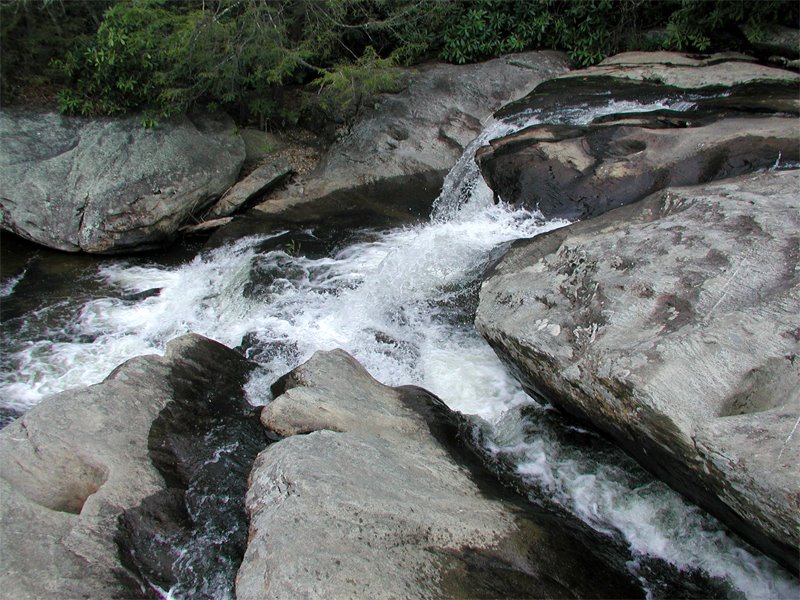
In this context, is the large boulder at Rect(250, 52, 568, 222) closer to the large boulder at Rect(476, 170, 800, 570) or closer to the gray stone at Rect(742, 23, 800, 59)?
the gray stone at Rect(742, 23, 800, 59)

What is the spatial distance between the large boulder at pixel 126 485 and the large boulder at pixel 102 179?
4504 millimetres

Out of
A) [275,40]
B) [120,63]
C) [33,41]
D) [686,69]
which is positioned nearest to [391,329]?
[275,40]

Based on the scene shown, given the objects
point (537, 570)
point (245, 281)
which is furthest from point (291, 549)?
Answer: point (245, 281)

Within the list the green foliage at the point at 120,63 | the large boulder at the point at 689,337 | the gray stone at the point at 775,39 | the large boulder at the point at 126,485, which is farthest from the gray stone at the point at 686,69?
the large boulder at the point at 126,485

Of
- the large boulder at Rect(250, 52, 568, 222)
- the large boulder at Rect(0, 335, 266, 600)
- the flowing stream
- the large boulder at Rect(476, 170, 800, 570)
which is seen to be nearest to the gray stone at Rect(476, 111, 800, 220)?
the flowing stream

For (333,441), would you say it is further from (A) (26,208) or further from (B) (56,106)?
(B) (56,106)

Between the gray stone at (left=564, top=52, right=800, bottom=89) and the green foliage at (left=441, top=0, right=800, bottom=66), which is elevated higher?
the green foliage at (left=441, top=0, right=800, bottom=66)

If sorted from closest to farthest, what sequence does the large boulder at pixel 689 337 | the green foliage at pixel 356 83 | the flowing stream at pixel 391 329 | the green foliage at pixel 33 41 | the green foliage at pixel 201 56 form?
the large boulder at pixel 689 337
the flowing stream at pixel 391 329
the green foliage at pixel 201 56
the green foliage at pixel 33 41
the green foliage at pixel 356 83

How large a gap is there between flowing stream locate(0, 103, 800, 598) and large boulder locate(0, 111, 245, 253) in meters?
0.47

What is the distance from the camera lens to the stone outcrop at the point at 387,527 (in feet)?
10.0

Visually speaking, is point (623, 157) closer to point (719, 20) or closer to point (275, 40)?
point (719, 20)

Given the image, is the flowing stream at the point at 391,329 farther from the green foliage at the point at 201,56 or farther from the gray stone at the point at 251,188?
the green foliage at the point at 201,56

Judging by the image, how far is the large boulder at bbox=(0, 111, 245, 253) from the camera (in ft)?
28.4

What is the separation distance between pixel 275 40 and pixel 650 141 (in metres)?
5.98
